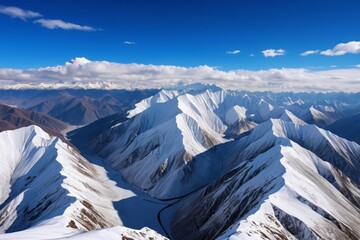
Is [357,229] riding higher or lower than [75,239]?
lower

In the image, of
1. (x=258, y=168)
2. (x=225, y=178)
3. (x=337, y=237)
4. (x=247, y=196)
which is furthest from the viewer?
(x=225, y=178)

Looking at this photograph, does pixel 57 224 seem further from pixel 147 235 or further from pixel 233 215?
pixel 233 215

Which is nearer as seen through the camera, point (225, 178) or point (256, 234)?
point (256, 234)

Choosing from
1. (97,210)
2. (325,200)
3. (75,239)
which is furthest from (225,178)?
(75,239)

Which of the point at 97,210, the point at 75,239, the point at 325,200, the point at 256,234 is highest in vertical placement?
the point at 75,239

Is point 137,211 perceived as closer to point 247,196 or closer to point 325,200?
point 247,196

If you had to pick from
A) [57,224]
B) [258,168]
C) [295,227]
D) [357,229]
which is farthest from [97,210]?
[357,229]

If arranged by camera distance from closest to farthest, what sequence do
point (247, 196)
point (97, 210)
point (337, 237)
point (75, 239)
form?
1. point (75, 239)
2. point (337, 237)
3. point (247, 196)
4. point (97, 210)

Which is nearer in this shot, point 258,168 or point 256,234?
point 256,234

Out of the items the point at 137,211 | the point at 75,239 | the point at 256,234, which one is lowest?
the point at 137,211
